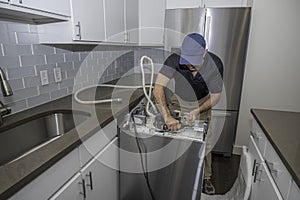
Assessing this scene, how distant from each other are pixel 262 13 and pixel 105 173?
221cm

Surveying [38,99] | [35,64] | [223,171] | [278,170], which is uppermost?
[35,64]

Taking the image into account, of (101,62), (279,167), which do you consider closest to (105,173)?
(279,167)

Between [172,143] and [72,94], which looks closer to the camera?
[172,143]

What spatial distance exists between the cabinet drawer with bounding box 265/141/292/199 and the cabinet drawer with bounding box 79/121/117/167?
2.95 feet

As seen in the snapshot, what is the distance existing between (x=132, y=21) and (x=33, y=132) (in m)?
1.57

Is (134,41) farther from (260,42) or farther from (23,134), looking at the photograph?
(23,134)

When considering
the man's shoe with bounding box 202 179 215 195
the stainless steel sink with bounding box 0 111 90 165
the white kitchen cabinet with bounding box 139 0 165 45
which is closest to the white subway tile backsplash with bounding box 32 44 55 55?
the stainless steel sink with bounding box 0 111 90 165

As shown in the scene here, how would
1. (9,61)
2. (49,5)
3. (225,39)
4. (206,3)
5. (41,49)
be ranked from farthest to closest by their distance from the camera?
(206,3)
(225,39)
(41,49)
(9,61)
(49,5)

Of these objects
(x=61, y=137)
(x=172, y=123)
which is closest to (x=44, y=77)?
(x=61, y=137)

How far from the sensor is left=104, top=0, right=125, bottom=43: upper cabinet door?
1.66 metres

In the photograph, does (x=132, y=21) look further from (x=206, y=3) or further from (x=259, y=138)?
(x=259, y=138)

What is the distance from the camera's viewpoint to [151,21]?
2.47m

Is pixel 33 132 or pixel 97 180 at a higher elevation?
pixel 33 132

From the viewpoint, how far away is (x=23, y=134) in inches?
46.4
